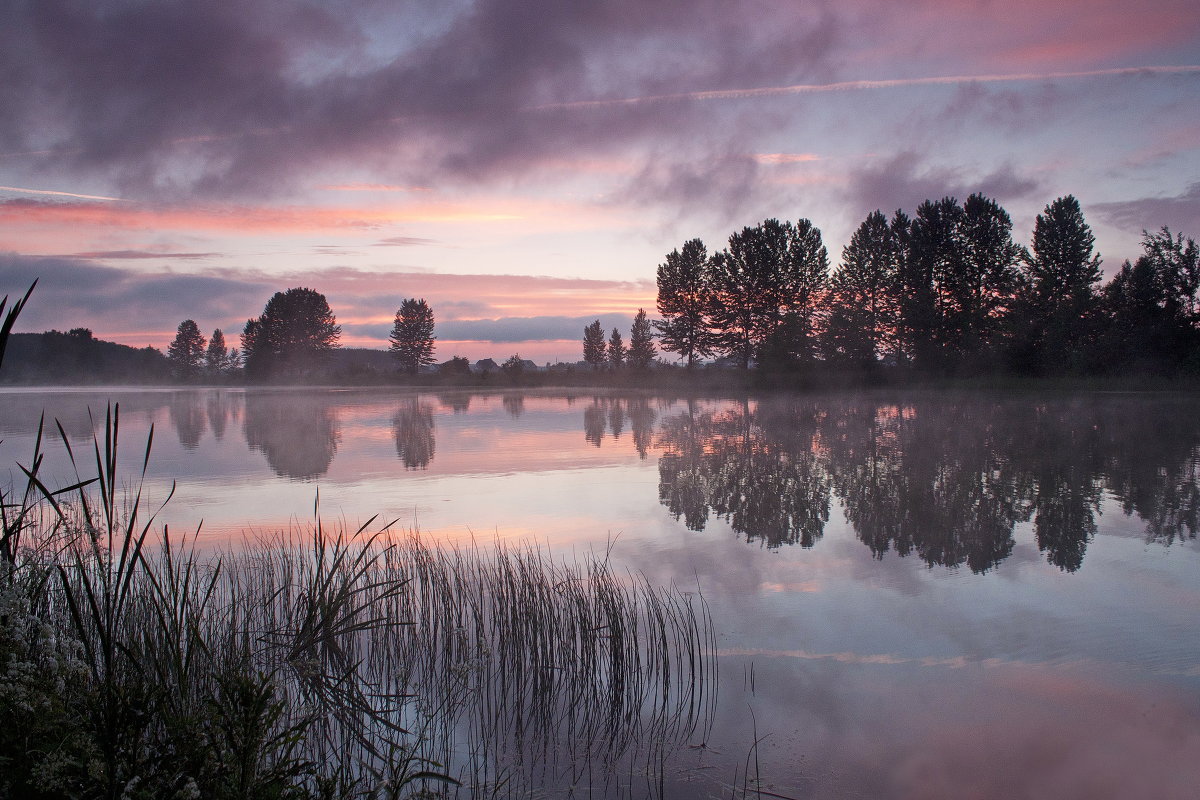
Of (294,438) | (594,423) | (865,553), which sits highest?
(594,423)

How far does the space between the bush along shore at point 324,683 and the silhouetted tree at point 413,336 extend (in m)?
74.3

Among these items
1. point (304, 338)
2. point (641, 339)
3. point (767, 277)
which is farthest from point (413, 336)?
point (767, 277)

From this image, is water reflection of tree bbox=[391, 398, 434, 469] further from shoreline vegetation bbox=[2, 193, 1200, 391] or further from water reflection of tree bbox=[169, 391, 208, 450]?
shoreline vegetation bbox=[2, 193, 1200, 391]

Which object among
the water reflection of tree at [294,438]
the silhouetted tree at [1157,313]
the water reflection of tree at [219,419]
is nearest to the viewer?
the water reflection of tree at [294,438]

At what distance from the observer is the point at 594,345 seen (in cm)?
8362

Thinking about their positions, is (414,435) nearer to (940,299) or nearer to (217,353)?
(940,299)

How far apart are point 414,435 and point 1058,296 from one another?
3987cm

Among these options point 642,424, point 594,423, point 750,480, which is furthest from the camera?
point 594,423

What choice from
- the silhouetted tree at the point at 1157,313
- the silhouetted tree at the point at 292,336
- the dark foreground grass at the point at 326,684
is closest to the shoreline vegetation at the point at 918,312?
the silhouetted tree at the point at 1157,313

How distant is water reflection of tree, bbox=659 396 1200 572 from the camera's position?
863 cm

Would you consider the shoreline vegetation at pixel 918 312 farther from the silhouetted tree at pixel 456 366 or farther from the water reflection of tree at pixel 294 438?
the water reflection of tree at pixel 294 438

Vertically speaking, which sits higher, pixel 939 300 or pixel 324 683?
pixel 939 300

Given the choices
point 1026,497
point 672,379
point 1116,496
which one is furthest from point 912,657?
point 672,379

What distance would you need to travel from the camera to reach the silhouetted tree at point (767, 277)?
51.9 meters
